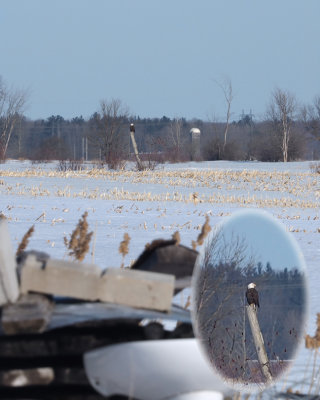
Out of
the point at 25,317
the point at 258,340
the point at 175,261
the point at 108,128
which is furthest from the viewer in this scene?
the point at 108,128

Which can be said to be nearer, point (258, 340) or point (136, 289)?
point (136, 289)

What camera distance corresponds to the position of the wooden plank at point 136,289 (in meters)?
2.37

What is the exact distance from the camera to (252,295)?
294 centimetres

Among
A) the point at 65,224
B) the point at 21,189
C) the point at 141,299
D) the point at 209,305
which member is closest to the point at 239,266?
the point at 209,305

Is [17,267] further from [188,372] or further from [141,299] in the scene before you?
[188,372]

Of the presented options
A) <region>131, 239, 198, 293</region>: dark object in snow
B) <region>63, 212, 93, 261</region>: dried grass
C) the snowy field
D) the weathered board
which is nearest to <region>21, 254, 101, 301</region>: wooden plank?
the weathered board

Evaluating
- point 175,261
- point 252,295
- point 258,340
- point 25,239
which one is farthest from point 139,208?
point 175,261

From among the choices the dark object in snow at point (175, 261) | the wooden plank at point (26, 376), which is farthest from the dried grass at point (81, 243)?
the wooden plank at point (26, 376)

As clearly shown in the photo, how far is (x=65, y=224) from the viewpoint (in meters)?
13.8

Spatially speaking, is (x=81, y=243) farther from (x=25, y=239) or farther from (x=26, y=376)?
(x=26, y=376)

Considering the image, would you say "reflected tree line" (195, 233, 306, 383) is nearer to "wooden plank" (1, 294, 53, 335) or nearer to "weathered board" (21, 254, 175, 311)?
"weathered board" (21, 254, 175, 311)

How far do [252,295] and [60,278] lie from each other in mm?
926

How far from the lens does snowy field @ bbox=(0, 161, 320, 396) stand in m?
11.4

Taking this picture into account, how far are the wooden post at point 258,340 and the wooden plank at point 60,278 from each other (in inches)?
37.6
